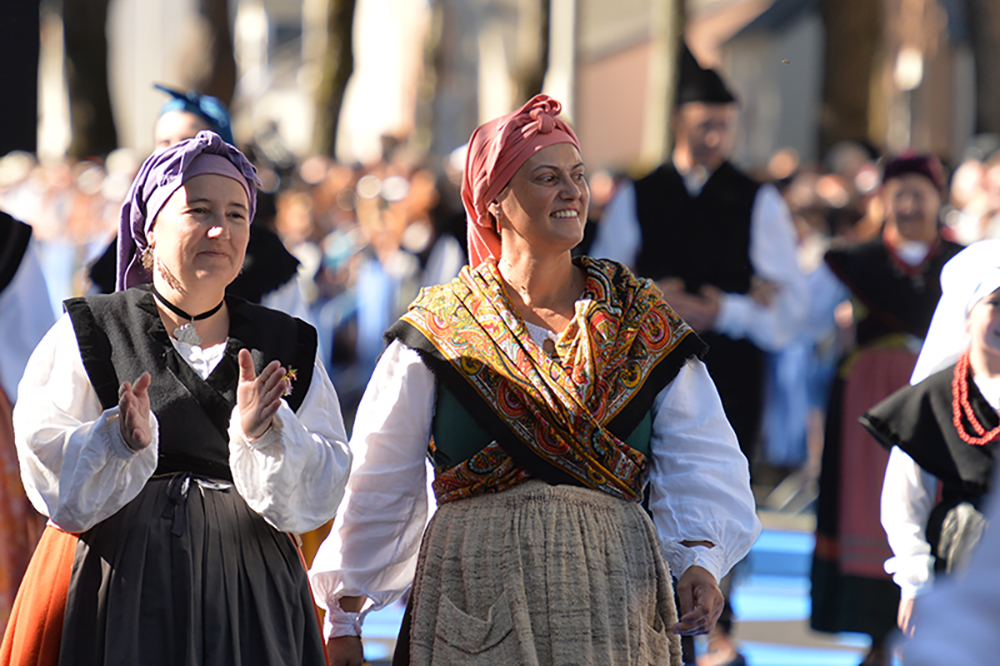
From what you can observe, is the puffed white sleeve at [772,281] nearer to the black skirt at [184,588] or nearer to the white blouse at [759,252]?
the white blouse at [759,252]

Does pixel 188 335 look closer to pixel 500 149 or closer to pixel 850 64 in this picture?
pixel 500 149

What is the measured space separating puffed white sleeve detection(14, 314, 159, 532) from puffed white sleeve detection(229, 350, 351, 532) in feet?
0.59

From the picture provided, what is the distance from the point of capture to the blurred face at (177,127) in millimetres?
4258

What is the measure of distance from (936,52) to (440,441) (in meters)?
21.5

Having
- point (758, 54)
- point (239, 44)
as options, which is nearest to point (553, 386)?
point (758, 54)

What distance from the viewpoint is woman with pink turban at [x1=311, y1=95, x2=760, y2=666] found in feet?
9.40

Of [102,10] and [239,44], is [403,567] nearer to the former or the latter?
[102,10]

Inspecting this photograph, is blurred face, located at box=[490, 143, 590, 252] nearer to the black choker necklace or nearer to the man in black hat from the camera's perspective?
the black choker necklace

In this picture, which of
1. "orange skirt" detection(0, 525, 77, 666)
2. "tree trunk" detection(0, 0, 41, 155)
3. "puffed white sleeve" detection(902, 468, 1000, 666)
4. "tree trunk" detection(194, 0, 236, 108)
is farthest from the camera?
"tree trunk" detection(194, 0, 236, 108)

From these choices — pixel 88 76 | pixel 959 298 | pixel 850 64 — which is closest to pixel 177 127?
pixel 959 298

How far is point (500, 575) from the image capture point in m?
2.87

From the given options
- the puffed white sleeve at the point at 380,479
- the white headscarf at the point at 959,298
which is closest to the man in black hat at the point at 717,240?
the white headscarf at the point at 959,298

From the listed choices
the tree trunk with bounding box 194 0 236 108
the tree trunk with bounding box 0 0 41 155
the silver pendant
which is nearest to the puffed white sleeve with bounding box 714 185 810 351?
the tree trunk with bounding box 0 0 41 155

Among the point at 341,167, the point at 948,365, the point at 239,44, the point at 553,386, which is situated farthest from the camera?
the point at 239,44
